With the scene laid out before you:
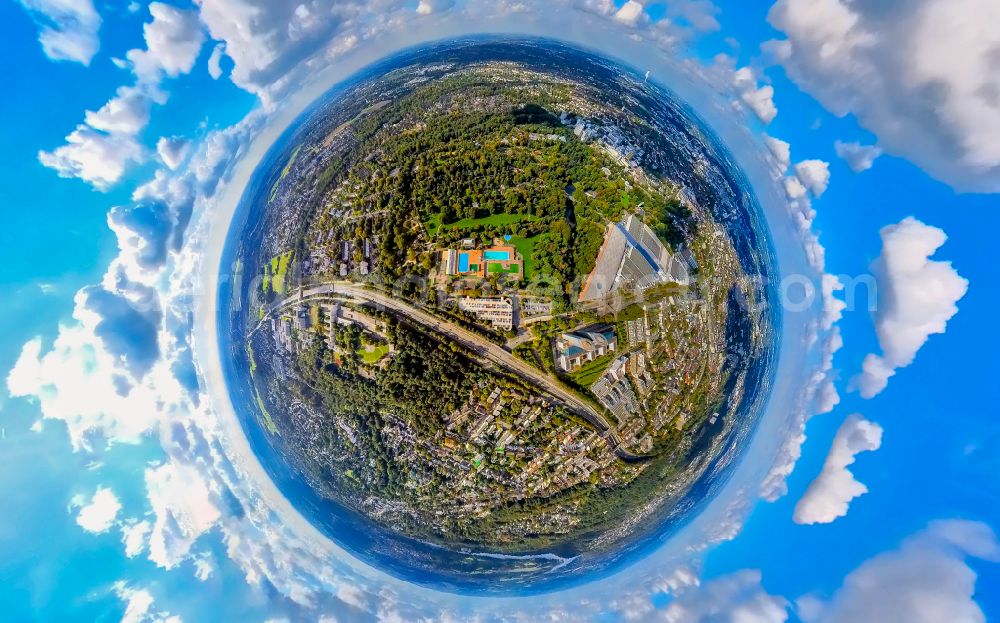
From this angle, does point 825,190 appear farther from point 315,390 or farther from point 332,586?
point 332,586

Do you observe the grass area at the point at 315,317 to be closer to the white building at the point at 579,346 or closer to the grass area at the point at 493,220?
the grass area at the point at 493,220

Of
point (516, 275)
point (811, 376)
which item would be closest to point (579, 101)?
point (516, 275)

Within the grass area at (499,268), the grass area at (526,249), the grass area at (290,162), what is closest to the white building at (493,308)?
the grass area at (499,268)

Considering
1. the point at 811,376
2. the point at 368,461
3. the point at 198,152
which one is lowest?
the point at 368,461

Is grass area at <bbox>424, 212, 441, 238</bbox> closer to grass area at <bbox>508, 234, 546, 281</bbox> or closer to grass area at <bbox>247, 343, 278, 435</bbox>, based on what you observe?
grass area at <bbox>508, 234, 546, 281</bbox>

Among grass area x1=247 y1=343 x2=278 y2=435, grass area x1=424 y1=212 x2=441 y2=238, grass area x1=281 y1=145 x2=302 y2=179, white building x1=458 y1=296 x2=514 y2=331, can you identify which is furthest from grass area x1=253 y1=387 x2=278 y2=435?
grass area x1=424 y1=212 x2=441 y2=238
